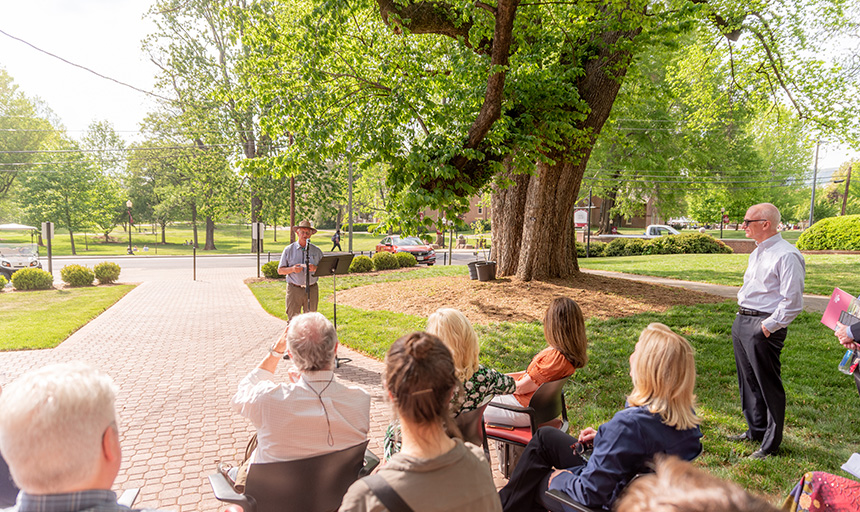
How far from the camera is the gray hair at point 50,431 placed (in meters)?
1.26

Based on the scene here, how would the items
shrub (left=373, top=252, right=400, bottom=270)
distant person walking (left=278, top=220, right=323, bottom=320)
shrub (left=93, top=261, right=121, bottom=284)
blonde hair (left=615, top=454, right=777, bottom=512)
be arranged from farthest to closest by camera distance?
shrub (left=373, top=252, right=400, bottom=270) → shrub (left=93, top=261, right=121, bottom=284) → distant person walking (left=278, top=220, right=323, bottom=320) → blonde hair (left=615, top=454, right=777, bottom=512)

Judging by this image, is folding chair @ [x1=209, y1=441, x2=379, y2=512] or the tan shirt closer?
the tan shirt

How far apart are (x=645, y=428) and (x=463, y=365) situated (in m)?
1.15

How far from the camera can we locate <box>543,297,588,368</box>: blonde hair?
142 inches

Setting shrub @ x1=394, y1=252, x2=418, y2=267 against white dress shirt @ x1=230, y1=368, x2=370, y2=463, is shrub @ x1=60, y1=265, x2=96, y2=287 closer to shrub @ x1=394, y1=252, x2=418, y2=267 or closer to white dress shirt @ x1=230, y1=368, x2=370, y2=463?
shrub @ x1=394, y1=252, x2=418, y2=267

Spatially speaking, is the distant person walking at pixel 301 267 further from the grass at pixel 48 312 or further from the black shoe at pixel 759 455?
the black shoe at pixel 759 455

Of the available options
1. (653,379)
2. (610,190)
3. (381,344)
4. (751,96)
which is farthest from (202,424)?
(610,190)

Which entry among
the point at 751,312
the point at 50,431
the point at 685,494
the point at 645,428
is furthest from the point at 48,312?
the point at 685,494

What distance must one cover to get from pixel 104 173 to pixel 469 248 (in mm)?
35584

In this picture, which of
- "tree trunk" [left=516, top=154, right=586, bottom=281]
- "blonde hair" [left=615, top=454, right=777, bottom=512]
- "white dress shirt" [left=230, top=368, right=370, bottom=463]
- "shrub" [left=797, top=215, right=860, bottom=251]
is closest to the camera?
"blonde hair" [left=615, top=454, right=777, bottom=512]

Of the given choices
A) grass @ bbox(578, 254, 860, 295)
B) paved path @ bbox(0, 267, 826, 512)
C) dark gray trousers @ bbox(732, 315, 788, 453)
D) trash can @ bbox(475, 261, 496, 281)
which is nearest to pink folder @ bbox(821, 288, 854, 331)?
dark gray trousers @ bbox(732, 315, 788, 453)

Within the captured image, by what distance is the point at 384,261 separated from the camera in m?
20.8

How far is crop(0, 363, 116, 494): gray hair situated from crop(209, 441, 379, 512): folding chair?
115 cm

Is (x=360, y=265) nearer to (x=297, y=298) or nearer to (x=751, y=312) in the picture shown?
(x=297, y=298)
